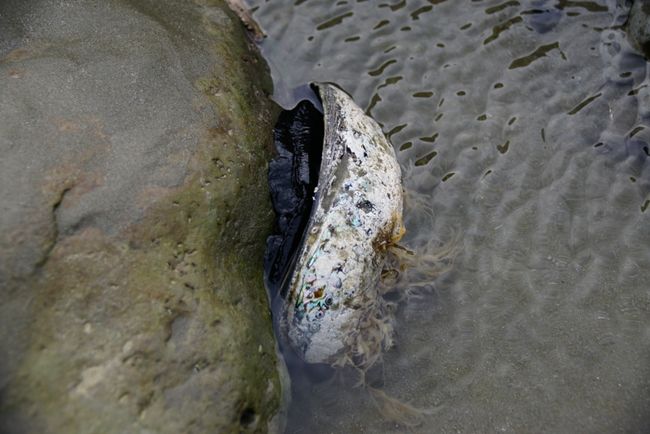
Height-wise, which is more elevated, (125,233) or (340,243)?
(125,233)

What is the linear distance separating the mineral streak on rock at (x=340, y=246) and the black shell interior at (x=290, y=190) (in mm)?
144

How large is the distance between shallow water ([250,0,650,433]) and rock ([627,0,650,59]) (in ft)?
0.32

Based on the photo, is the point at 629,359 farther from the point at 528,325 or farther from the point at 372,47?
the point at 372,47

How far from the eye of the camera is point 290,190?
339cm

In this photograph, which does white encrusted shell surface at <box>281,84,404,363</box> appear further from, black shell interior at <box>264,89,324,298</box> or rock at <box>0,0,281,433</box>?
rock at <box>0,0,281,433</box>

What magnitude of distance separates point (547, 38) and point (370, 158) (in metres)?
2.16

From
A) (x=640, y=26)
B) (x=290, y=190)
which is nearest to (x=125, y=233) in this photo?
(x=290, y=190)

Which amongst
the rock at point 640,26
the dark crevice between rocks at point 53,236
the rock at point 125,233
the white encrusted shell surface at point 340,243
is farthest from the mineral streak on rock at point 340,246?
the rock at point 640,26

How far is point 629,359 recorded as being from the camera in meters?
3.28

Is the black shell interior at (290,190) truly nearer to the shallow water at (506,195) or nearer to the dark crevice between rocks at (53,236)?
the shallow water at (506,195)

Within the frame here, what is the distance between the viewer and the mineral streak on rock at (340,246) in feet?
9.95

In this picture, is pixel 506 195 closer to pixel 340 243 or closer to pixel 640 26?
pixel 340 243

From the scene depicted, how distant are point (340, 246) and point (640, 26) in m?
3.09

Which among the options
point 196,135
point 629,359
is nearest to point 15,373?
point 196,135
